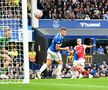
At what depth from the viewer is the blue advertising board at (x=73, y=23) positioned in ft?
121

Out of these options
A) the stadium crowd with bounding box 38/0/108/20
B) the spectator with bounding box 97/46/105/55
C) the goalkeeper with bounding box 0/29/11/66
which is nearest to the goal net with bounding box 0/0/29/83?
the goalkeeper with bounding box 0/29/11/66

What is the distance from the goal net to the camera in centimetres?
1833

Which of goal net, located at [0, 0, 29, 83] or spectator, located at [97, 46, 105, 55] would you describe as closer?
goal net, located at [0, 0, 29, 83]

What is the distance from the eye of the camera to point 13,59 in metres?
19.5

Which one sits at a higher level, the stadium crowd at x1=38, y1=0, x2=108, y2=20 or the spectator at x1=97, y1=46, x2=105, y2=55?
the stadium crowd at x1=38, y1=0, x2=108, y2=20

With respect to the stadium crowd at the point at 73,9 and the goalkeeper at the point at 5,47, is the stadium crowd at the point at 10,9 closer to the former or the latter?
the goalkeeper at the point at 5,47

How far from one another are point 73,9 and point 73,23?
1.23 meters

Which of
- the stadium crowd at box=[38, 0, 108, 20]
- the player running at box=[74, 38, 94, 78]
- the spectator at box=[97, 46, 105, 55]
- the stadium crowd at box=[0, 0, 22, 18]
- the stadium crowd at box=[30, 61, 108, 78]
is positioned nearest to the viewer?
the stadium crowd at box=[0, 0, 22, 18]

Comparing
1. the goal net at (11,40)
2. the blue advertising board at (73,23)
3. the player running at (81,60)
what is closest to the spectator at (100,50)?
the blue advertising board at (73,23)

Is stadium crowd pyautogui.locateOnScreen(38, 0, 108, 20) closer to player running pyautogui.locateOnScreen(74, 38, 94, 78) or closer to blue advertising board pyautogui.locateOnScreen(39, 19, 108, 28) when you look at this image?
blue advertising board pyautogui.locateOnScreen(39, 19, 108, 28)

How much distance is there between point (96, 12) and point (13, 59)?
19.2 meters

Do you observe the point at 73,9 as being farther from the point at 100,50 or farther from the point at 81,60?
the point at 81,60

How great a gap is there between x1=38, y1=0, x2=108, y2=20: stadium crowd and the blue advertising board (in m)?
0.33

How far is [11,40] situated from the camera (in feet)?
63.3
